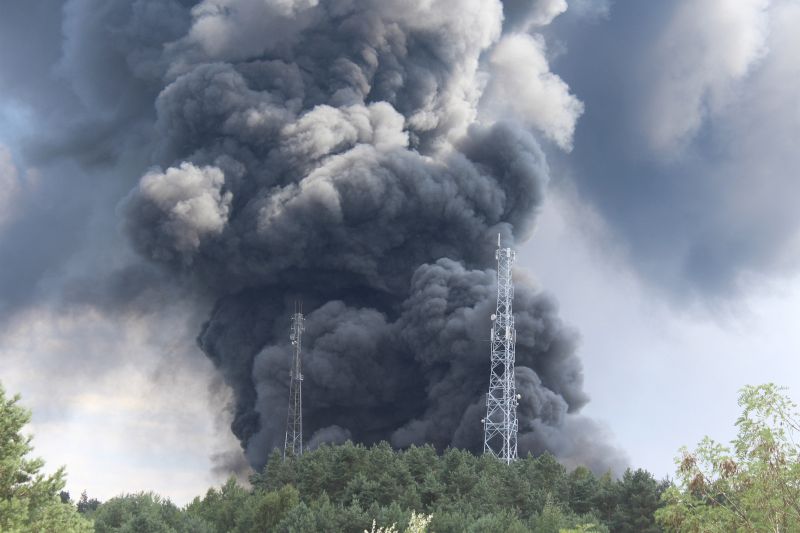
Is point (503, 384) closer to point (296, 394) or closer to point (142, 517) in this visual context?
point (296, 394)

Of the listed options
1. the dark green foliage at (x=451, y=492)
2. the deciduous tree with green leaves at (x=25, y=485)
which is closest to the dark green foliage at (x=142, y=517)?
the dark green foliage at (x=451, y=492)

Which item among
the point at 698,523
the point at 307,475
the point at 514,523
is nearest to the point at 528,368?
the point at 307,475

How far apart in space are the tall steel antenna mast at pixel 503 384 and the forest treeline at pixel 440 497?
17.3ft

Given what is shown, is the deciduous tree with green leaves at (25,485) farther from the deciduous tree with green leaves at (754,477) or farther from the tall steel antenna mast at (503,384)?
the tall steel antenna mast at (503,384)

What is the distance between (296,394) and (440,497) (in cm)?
2820

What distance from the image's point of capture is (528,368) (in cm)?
7138

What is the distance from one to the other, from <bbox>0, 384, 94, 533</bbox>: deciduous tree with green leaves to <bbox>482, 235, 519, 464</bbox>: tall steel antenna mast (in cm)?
4129

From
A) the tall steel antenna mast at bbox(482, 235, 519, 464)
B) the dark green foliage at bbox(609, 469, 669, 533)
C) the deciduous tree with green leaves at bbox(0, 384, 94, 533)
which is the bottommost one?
the deciduous tree with green leaves at bbox(0, 384, 94, 533)

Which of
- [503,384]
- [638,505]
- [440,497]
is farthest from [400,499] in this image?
[503,384]

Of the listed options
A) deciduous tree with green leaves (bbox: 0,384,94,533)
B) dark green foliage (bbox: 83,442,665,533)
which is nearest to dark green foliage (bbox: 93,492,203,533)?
dark green foliage (bbox: 83,442,665,533)

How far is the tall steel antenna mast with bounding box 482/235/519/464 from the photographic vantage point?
6400cm

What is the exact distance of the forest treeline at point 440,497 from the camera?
21.6 m

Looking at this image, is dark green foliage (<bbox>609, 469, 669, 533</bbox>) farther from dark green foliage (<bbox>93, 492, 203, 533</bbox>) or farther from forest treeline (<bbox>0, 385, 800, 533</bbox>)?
dark green foliage (<bbox>93, 492, 203, 533</bbox>)

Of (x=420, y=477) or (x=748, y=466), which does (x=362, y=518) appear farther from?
(x=748, y=466)
